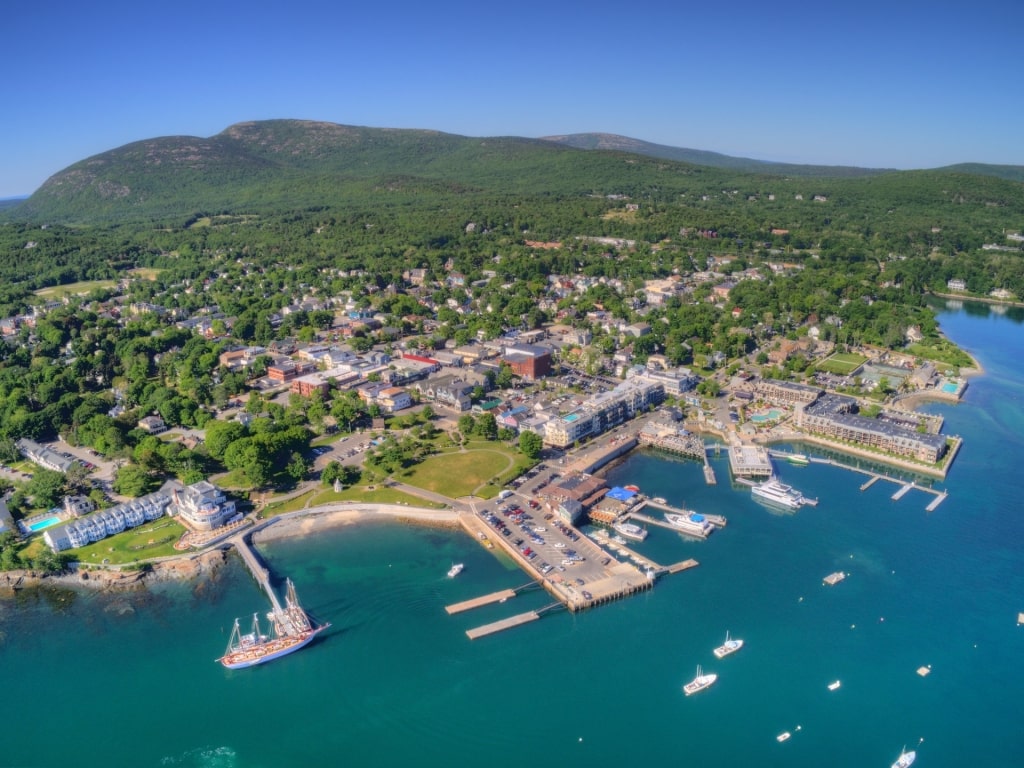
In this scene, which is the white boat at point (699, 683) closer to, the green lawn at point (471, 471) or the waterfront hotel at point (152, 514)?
the green lawn at point (471, 471)

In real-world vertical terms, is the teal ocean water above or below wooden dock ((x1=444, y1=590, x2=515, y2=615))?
below

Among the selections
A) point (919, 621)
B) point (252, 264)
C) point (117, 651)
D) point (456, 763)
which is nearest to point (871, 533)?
point (919, 621)

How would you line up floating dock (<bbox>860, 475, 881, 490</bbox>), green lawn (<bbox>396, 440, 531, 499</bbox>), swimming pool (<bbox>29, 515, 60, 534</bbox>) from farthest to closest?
floating dock (<bbox>860, 475, 881, 490</bbox>), green lawn (<bbox>396, 440, 531, 499</bbox>), swimming pool (<bbox>29, 515, 60, 534</bbox>)

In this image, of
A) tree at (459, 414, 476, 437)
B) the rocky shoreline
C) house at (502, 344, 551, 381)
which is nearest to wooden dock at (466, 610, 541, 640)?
the rocky shoreline

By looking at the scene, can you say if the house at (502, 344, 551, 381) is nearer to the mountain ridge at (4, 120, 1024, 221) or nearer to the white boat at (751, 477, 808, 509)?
the white boat at (751, 477, 808, 509)

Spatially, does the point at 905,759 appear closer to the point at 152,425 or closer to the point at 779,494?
the point at 779,494

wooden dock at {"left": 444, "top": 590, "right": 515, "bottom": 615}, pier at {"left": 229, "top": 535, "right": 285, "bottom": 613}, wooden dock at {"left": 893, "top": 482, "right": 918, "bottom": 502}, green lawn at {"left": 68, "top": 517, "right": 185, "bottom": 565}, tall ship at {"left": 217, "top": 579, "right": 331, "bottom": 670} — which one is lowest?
wooden dock at {"left": 893, "top": 482, "right": 918, "bottom": 502}
